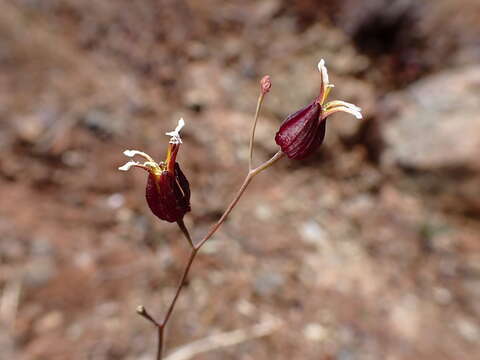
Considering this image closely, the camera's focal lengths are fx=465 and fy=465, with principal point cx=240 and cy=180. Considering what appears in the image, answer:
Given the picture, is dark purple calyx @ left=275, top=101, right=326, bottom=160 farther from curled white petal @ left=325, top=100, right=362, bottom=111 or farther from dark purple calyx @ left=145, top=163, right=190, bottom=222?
dark purple calyx @ left=145, top=163, right=190, bottom=222

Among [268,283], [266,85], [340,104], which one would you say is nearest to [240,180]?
[268,283]

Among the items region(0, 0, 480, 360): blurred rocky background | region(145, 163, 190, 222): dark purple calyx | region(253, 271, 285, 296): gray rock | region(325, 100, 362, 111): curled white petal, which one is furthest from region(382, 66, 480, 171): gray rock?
region(145, 163, 190, 222): dark purple calyx

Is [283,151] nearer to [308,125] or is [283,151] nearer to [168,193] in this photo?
[308,125]

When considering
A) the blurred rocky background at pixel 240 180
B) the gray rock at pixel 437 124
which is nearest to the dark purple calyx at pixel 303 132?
the blurred rocky background at pixel 240 180

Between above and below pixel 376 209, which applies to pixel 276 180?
above

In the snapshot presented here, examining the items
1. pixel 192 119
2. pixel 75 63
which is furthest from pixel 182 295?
pixel 75 63

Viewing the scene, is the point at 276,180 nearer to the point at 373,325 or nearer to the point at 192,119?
the point at 192,119
